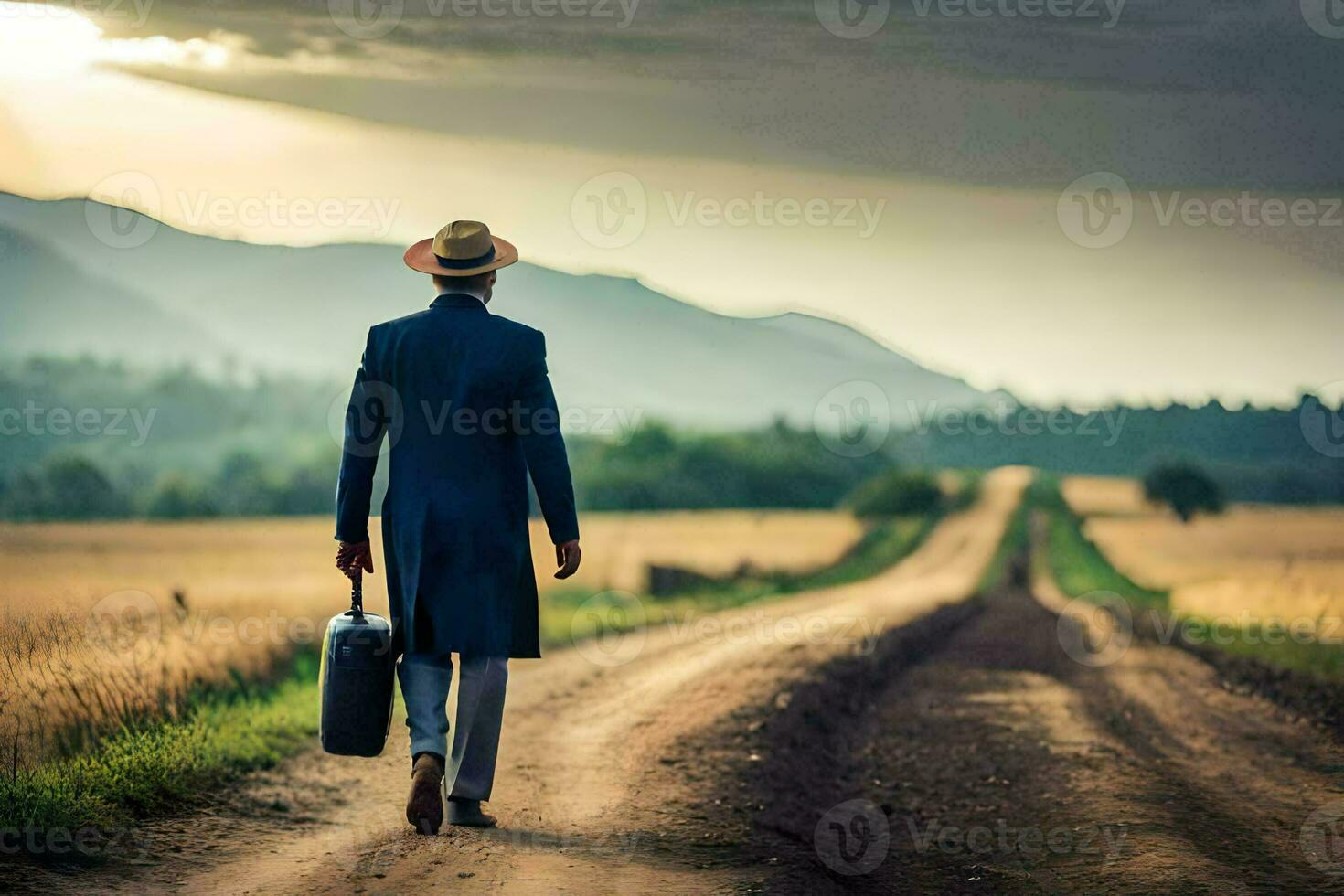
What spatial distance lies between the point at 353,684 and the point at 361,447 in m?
1.10

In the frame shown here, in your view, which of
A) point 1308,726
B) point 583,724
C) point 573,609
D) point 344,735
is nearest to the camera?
point 344,735

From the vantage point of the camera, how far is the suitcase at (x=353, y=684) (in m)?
6.06

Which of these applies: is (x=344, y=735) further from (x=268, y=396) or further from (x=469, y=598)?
(x=268, y=396)

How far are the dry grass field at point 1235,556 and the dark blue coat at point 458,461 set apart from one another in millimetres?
14295

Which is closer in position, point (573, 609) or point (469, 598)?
point (469, 598)

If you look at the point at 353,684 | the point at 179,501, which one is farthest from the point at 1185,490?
the point at 353,684

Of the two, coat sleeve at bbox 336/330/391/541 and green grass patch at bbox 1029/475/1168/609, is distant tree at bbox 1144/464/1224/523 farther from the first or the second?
coat sleeve at bbox 336/330/391/541

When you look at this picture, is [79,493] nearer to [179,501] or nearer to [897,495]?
[179,501]

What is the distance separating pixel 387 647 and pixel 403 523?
580 mm

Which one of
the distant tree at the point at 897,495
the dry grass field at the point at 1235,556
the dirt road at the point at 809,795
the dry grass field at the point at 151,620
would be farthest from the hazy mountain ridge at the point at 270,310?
the dirt road at the point at 809,795

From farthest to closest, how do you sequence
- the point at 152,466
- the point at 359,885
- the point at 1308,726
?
the point at 152,466
the point at 1308,726
the point at 359,885

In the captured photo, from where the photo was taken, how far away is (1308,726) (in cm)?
1181

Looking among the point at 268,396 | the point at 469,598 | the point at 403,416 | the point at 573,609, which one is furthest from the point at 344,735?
the point at 268,396

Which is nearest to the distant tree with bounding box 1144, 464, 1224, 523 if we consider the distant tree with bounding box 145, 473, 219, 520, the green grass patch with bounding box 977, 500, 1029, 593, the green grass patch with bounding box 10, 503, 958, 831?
the green grass patch with bounding box 977, 500, 1029, 593
